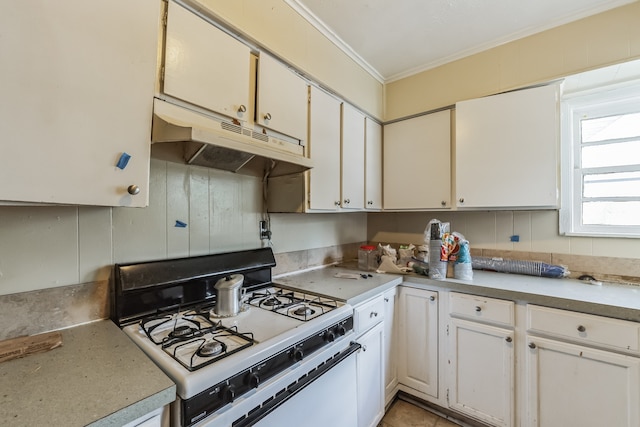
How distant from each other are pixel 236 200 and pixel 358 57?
4.95 feet

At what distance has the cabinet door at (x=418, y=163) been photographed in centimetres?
212

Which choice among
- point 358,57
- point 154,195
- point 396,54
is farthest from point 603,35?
point 154,195

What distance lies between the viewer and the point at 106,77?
2.78 ft

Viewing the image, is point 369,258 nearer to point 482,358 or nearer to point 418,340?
point 418,340

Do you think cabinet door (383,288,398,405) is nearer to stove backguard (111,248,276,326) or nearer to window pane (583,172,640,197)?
stove backguard (111,248,276,326)

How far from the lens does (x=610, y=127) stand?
1.84 meters

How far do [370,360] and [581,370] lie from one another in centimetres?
104

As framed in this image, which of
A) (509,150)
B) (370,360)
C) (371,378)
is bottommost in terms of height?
(371,378)

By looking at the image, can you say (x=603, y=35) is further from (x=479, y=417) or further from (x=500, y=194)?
(x=479, y=417)

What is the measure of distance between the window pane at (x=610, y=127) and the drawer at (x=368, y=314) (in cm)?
186

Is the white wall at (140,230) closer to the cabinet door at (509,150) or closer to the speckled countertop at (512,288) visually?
the speckled countertop at (512,288)

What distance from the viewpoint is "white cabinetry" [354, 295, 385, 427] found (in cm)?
148

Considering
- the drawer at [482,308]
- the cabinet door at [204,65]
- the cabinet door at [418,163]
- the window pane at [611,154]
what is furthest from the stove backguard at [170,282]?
the window pane at [611,154]

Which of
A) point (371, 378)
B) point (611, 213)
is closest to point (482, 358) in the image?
point (371, 378)
